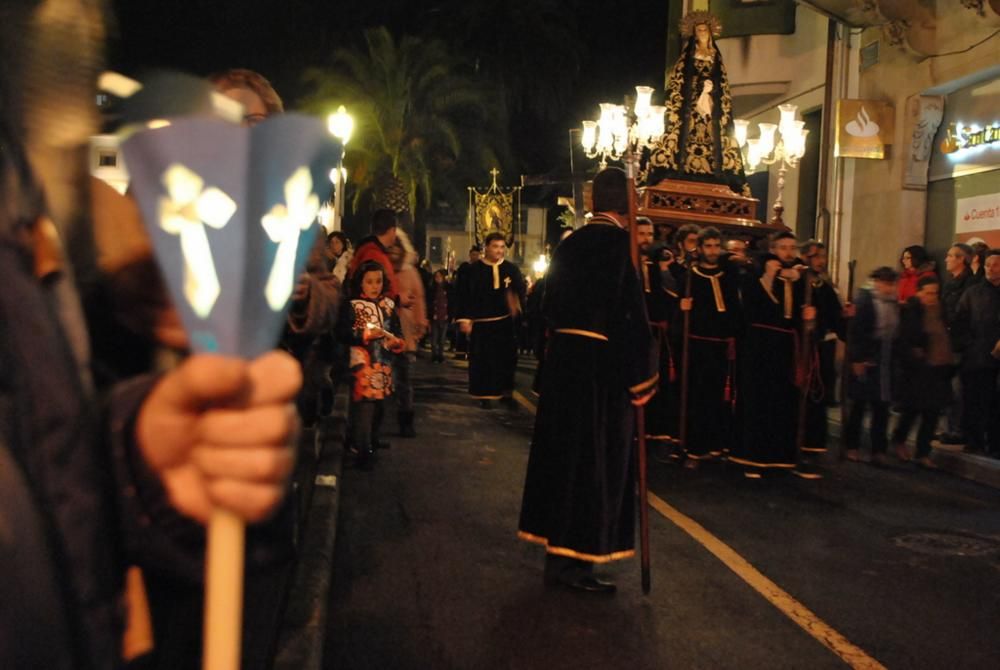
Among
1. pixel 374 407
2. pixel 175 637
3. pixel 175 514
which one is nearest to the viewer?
pixel 175 514

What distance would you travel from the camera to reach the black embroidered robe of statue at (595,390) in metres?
5.01

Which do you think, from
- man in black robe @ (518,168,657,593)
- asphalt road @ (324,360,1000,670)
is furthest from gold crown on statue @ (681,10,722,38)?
man in black robe @ (518,168,657,593)

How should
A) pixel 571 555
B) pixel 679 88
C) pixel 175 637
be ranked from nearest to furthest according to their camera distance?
1. pixel 175 637
2. pixel 571 555
3. pixel 679 88

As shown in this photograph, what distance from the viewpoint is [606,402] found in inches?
201

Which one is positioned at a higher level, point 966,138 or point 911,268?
point 966,138

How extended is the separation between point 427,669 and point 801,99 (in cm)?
1977

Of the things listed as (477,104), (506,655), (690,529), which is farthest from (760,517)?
(477,104)

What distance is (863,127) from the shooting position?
1673 centimetres

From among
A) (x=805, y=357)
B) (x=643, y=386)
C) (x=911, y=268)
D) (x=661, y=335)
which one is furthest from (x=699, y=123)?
(x=643, y=386)

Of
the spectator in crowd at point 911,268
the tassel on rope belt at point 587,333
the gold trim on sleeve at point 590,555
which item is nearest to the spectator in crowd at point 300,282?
the tassel on rope belt at point 587,333

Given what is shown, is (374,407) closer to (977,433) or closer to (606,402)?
(606,402)

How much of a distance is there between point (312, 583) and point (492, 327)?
8445 millimetres

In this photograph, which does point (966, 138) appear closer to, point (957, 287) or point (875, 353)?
point (957, 287)

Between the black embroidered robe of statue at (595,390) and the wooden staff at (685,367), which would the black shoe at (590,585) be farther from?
the wooden staff at (685,367)
